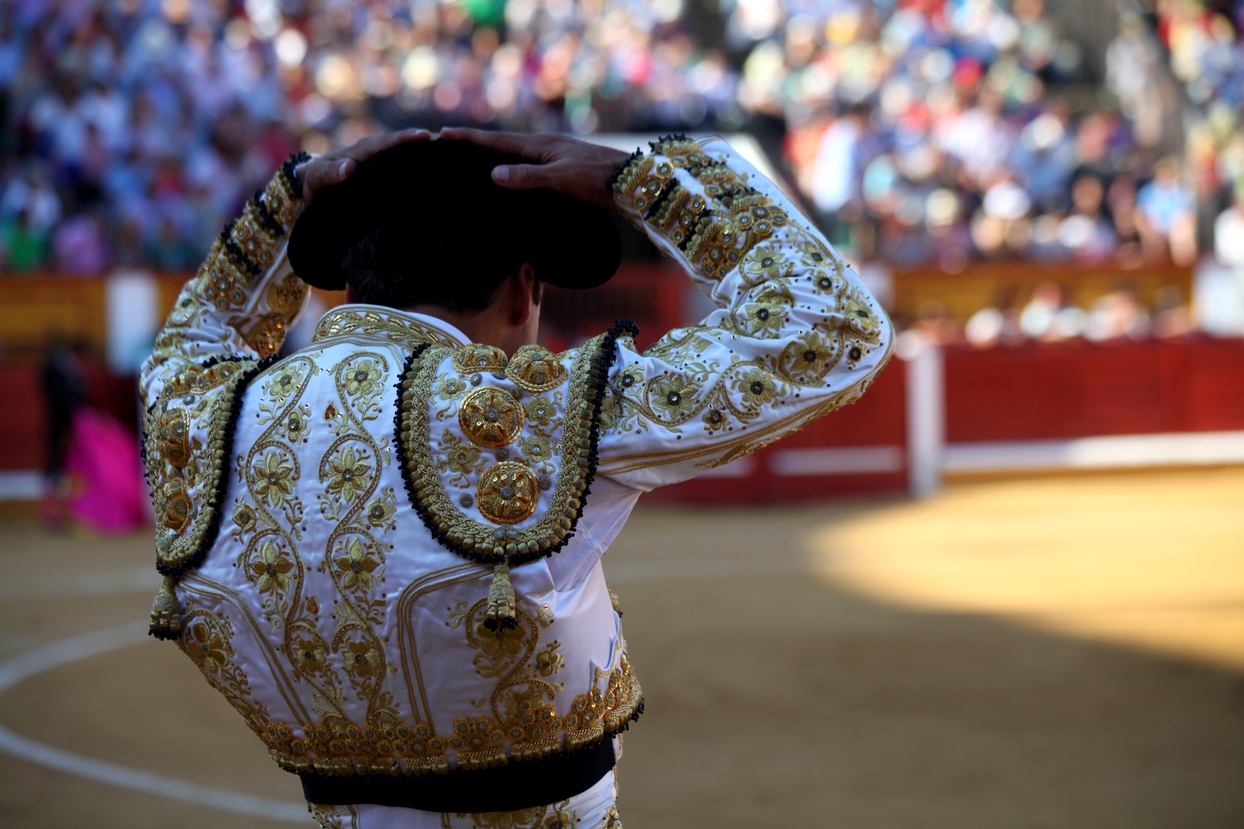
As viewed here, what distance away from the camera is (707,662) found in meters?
4.45

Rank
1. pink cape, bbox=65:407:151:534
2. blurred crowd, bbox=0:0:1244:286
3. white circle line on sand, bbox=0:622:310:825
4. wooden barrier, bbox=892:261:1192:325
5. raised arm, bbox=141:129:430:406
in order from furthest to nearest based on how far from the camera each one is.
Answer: wooden barrier, bbox=892:261:1192:325
blurred crowd, bbox=0:0:1244:286
pink cape, bbox=65:407:151:534
white circle line on sand, bbox=0:622:310:825
raised arm, bbox=141:129:430:406

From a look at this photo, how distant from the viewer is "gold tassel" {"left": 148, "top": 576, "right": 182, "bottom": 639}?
3.87ft

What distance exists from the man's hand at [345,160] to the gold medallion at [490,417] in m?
0.23

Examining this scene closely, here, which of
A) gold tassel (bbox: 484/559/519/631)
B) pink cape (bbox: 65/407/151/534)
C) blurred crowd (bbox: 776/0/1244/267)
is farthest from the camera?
blurred crowd (bbox: 776/0/1244/267)

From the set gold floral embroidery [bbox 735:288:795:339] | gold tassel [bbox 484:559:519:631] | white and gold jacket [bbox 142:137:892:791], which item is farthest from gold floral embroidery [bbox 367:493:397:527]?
gold floral embroidery [bbox 735:288:795:339]

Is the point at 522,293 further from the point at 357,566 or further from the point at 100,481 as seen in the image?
the point at 100,481

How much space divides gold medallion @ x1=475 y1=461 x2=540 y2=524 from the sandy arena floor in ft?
6.97

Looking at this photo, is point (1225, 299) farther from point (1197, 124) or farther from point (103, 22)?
point (103, 22)

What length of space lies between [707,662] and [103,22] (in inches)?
314

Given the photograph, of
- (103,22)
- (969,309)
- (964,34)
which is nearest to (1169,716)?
(969,309)

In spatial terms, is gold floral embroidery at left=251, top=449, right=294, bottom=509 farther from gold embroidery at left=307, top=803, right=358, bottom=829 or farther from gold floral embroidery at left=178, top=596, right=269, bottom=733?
gold embroidery at left=307, top=803, right=358, bottom=829

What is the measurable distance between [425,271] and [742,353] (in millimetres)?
279

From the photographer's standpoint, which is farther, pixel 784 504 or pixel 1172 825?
pixel 784 504

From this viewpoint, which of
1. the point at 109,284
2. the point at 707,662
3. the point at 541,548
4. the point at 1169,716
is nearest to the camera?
the point at 541,548
